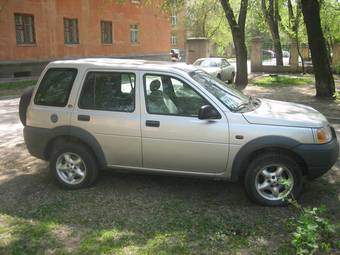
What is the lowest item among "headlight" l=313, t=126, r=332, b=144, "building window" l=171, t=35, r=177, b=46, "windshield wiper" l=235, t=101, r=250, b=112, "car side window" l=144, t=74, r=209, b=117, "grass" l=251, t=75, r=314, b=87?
"grass" l=251, t=75, r=314, b=87

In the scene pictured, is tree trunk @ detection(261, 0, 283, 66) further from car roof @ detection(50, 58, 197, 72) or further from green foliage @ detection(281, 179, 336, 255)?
green foliage @ detection(281, 179, 336, 255)

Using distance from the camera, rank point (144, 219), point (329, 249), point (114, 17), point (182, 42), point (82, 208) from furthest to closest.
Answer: point (182, 42), point (114, 17), point (82, 208), point (144, 219), point (329, 249)

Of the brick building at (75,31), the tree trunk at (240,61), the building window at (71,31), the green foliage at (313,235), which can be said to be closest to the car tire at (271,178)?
the green foliage at (313,235)

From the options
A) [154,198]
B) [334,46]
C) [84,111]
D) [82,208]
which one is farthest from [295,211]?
[334,46]

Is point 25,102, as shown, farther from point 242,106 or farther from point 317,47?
point 317,47

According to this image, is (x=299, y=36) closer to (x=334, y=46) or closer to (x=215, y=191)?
(x=334, y=46)

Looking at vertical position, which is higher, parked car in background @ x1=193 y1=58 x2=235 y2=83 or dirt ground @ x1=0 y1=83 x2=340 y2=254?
parked car in background @ x1=193 y1=58 x2=235 y2=83

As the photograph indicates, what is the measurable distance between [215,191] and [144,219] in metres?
1.28

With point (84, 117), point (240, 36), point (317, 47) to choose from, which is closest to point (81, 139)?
point (84, 117)

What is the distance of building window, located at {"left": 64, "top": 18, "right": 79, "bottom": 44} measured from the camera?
96.2 feet

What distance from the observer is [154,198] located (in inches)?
229

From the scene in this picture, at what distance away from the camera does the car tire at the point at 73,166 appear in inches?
239

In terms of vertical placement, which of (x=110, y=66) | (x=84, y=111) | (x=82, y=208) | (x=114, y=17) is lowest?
(x=82, y=208)

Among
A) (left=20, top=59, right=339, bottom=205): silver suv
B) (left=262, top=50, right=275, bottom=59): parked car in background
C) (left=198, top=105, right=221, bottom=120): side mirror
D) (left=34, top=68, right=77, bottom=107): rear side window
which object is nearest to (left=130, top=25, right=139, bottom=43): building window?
(left=262, top=50, right=275, bottom=59): parked car in background
